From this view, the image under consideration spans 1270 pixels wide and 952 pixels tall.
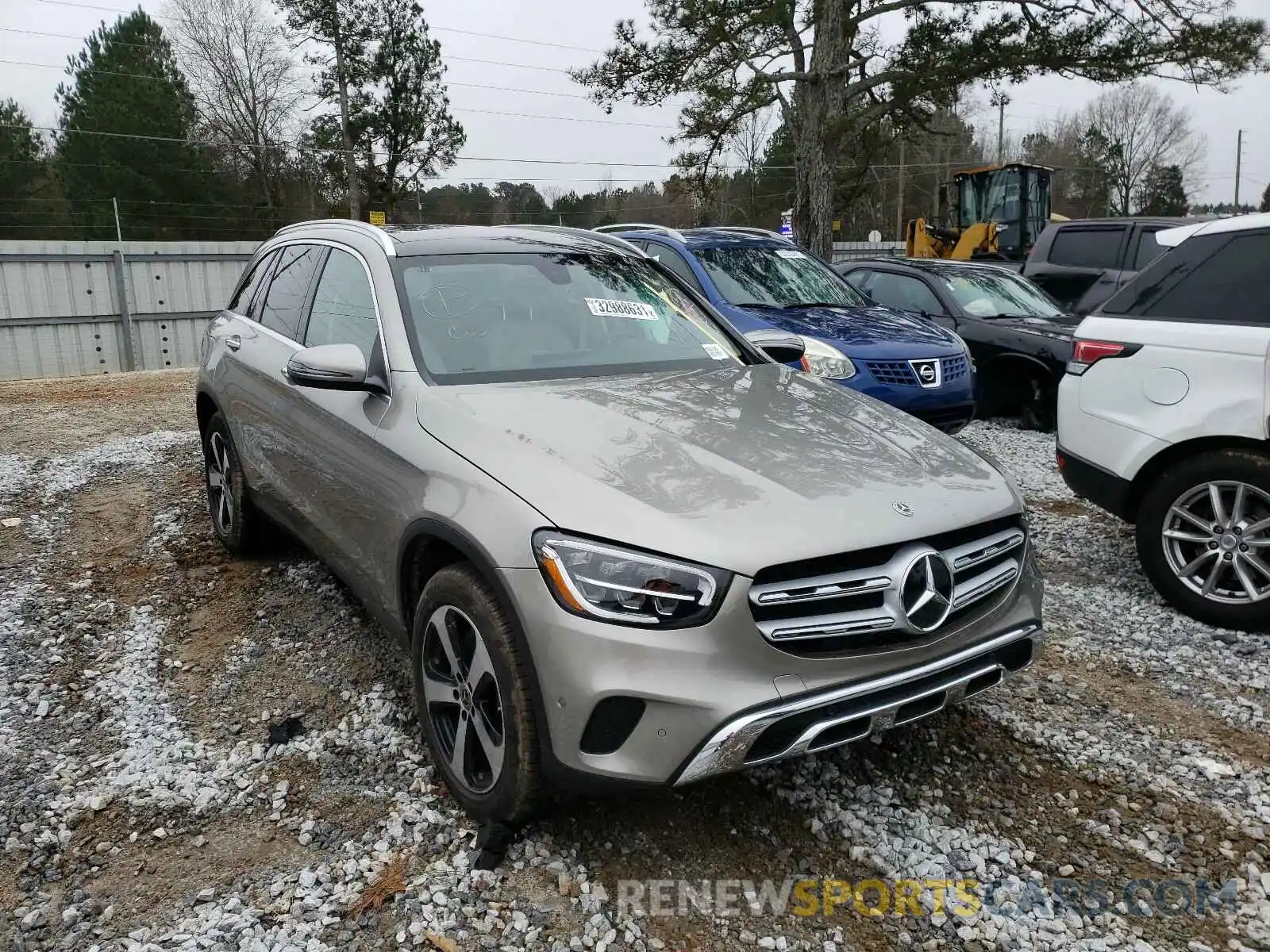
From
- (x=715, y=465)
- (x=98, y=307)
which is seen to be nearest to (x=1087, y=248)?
(x=715, y=465)

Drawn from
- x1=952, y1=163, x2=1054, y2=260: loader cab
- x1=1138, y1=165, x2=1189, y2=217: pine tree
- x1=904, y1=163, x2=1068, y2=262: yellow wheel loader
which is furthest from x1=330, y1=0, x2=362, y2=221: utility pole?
x1=1138, y1=165, x2=1189, y2=217: pine tree

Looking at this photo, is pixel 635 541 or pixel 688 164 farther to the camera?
pixel 688 164

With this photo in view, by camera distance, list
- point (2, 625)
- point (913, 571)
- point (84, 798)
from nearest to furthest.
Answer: point (913, 571) → point (84, 798) → point (2, 625)

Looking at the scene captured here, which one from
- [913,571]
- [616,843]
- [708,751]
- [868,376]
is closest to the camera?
[708,751]

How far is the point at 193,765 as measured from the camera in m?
3.19

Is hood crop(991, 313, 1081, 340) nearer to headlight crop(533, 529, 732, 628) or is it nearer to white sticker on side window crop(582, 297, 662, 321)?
white sticker on side window crop(582, 297, 662, 321)

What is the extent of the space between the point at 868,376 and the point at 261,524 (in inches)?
162

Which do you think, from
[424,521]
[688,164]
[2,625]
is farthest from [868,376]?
[688,164]

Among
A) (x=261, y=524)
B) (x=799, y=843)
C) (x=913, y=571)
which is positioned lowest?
(x=799, y=843)

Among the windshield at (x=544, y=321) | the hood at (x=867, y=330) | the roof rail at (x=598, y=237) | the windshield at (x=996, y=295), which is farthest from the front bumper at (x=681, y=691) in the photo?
the windshield at (x=996, y=295)

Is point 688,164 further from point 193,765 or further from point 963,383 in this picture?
point 193,765

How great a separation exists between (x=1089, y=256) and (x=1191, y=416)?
8169 millimetres

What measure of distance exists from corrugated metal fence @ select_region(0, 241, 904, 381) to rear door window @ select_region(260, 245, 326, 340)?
17757mm

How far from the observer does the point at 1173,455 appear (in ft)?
13.9
